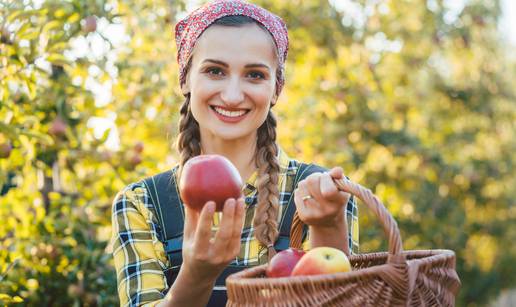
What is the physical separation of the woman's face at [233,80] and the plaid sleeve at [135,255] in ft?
1.01

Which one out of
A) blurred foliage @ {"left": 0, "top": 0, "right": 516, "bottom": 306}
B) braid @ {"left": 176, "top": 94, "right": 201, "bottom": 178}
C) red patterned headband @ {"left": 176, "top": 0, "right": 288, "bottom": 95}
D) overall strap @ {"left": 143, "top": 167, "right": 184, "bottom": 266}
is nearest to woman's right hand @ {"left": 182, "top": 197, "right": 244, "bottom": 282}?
overall strap @ {"left": 143, "top": 167, "right": 184, "bottom": 266}

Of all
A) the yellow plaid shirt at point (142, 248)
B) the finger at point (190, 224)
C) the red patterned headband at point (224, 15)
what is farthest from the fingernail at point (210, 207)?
the red patterned headband at point (224, 15)

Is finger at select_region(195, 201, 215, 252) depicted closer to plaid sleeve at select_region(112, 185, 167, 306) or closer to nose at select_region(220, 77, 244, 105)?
plaid sleeve at select_region(112, 185, 167, 306)

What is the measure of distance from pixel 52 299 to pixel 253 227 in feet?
4.72

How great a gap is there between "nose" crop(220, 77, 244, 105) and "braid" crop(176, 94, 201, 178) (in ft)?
0.88

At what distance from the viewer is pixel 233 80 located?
6.95 ft

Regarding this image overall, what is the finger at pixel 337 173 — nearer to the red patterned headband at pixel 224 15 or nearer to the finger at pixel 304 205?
the finger at pixel 304 205

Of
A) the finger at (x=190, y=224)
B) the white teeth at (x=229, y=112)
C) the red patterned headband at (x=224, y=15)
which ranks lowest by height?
the finger at (x=190, y=224)

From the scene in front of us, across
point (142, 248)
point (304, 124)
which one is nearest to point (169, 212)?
point (142, 248)

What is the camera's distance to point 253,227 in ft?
7.14

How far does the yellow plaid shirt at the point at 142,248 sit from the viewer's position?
203cm

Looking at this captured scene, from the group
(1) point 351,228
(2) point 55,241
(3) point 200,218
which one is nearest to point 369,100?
(2) point 55,241

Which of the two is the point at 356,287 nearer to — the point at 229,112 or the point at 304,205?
the point at 304,205

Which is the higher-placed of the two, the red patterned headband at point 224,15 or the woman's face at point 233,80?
the red patterned headband at point 224,15
